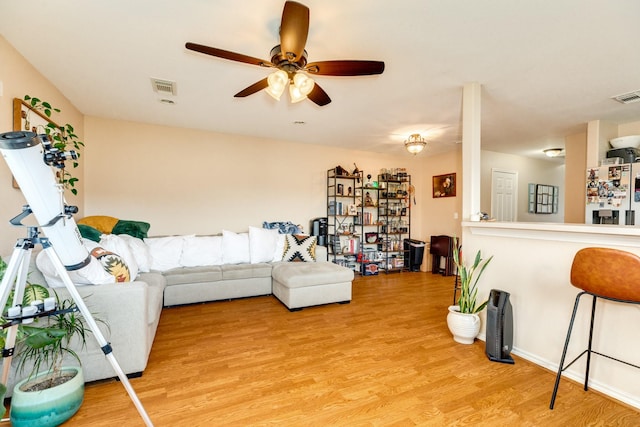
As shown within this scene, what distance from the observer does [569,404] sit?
1701 mm

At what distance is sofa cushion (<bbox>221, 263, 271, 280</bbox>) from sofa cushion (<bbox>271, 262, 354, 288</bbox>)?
140 mm

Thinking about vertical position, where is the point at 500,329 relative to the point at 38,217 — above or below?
below

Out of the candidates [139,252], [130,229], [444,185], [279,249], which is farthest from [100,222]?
[444,185]

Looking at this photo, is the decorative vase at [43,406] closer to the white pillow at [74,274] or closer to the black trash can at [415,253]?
the white pillow at [74,274]

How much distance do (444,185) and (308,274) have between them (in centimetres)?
365

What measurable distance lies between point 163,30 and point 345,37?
122 cm

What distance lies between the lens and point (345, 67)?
6.19 feet

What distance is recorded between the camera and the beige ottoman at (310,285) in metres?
3.25

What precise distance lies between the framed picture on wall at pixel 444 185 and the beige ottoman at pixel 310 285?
3102 mm

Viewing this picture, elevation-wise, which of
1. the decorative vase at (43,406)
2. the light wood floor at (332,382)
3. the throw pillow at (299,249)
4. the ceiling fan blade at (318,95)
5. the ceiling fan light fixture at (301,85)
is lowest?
the light wood floor at (332,382)

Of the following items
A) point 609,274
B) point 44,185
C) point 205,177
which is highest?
point 205,177

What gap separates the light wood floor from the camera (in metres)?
1.58

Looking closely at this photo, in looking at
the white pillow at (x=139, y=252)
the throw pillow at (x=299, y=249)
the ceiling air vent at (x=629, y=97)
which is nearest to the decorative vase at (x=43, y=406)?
the white pillow at (x=139, y=252)

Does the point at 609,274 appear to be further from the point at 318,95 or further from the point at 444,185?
the point at 444,185
